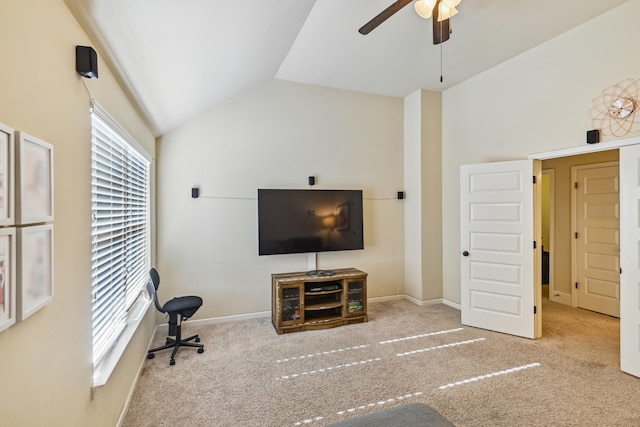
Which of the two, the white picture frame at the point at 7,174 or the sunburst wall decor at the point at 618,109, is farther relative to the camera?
the sunburst wall decor at the point at 618,109

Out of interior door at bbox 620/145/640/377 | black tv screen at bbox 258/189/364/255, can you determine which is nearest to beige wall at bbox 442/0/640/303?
interior door at bbox 620/145/640/377

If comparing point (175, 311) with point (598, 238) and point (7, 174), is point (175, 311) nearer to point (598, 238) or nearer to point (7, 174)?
point (7, 174)

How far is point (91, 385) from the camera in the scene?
65.8 inches

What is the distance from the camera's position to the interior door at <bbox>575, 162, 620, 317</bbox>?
14.0ft

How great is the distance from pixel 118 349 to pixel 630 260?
429cm

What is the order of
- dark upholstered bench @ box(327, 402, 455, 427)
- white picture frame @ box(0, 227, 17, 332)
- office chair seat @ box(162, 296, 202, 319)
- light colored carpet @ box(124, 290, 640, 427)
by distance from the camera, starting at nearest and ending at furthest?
white picture frame @ box(0, 227, 17, 332), dark upholstered bench @ box(327, 402, 455, 427), light colored carpet @ box(124, 290, 640, 427), office chair seat @ box(162, 296, 202, 319)

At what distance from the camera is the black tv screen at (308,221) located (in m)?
4.07

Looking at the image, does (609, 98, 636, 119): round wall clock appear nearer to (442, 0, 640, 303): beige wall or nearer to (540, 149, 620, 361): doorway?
(442, 0, 640, 303): beige wall

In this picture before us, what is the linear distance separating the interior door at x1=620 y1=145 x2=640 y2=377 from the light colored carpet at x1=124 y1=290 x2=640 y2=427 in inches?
9.8

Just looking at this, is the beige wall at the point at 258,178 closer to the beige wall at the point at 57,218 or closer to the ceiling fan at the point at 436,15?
the beige wall at the point at 57,218

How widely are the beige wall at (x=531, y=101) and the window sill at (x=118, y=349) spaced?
4.20 meters

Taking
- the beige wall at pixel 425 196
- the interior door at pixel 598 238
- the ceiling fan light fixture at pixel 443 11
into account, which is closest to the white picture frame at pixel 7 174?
the ceiling fan light fixture at pixel 443 11

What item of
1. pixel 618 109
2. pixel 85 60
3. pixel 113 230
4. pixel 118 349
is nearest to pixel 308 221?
pixel 113 230

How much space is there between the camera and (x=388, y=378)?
8.89 feet
